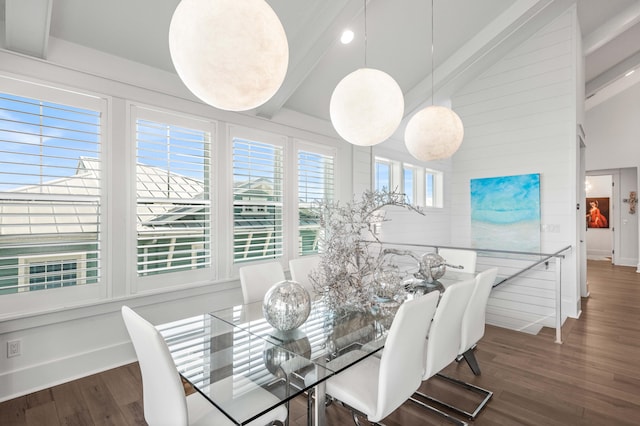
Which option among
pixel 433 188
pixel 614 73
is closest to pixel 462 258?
pixel 433 188

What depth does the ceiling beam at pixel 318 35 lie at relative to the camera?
2.89m

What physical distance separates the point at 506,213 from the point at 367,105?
12.8ft

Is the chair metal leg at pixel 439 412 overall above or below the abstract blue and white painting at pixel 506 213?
below

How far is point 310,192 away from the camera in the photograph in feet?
14.7

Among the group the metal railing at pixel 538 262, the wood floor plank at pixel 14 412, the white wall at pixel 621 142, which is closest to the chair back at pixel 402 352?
the metal railing at pixel 538 262

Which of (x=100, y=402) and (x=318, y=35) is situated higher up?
(x=318, y=35)

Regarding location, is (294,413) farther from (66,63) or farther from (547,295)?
(547,295)

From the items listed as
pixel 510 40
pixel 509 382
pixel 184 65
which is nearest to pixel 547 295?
pixel 509 382

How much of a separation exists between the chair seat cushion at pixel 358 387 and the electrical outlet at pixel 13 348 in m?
2.41

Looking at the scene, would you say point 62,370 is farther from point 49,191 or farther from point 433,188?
point 433,188

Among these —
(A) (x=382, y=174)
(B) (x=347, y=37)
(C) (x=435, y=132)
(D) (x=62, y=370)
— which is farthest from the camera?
(A) (x=382, y=174)

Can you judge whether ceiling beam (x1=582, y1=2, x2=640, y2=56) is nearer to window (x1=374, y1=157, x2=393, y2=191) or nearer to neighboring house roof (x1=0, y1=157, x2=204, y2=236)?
window (x1=374, y1=157, x2=393, y2=191)

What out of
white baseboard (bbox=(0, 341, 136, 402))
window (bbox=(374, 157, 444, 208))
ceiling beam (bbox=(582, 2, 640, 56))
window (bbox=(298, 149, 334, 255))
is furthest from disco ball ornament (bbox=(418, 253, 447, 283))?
ceiling beam (bbox=(582, 2, 640, 56))

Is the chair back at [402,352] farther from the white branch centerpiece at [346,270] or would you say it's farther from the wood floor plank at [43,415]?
the wood floor plank at [43,415]
